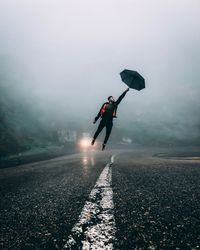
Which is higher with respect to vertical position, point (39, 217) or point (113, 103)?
point (113, 103)

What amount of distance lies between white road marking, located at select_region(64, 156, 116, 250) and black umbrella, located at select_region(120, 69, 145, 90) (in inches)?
231

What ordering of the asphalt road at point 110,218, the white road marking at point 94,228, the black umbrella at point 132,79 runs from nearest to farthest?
the white road marking at point 94,228, the asphalt road at point 110,218, the black umbrella at point 132,79

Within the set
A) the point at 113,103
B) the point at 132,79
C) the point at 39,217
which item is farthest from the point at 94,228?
the point at 132,79

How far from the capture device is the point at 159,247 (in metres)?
3.88

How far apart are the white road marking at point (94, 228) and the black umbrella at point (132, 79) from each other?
19.2ft

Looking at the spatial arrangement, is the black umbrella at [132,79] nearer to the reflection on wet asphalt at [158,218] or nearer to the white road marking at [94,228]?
the reflection on wet asphalt at [158,218]

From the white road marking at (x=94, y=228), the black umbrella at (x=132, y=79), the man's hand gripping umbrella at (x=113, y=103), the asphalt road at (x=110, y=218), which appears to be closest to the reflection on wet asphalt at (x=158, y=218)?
the asphalt road at (x=110, y=218)

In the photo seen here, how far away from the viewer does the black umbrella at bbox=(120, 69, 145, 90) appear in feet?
37.6

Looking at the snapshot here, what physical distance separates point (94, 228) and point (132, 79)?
8120 mm

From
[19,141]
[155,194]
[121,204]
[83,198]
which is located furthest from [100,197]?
[19,141]

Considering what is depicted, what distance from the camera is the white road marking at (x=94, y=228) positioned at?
13.1 ft

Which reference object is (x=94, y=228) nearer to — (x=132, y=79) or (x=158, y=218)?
(x=158, y=218)

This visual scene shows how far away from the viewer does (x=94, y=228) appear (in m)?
4.66

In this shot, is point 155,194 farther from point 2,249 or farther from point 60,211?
point 2,249
